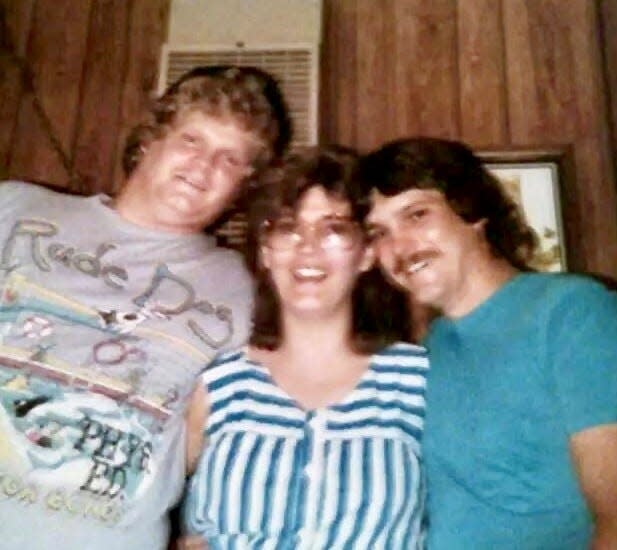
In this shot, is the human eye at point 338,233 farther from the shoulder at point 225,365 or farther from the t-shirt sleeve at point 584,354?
the t-shirt sleeve at point 584,354

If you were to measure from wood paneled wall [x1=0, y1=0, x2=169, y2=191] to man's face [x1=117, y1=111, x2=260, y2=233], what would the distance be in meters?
0.32

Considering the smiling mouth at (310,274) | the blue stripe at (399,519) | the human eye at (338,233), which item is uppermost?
the human eye at (338,233)

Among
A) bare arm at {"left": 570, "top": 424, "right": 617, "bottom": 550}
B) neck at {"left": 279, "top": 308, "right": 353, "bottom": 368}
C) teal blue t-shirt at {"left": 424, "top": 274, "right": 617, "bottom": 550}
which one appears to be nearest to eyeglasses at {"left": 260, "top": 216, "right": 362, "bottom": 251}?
neck at {"left": 279, "top": 308, "right": 353, "bottom": 368}

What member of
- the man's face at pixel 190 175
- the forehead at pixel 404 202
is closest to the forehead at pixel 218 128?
the man's face at pixel 190 175

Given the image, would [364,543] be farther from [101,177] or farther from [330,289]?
[101,177]

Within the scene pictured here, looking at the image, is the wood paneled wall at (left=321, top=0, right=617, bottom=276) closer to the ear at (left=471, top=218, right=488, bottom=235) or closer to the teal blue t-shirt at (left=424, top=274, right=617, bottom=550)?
the ear at (left=471, top=218, right=488, bottom=235)

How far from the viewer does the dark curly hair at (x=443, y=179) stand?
127 centimetres

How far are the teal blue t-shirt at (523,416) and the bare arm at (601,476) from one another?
15 millimetres

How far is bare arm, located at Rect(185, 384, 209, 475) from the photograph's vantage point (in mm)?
1249

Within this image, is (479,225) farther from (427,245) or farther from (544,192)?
(544,192)

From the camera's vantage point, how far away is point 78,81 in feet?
5.77

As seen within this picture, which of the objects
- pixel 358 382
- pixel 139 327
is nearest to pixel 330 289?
pixel 358 382

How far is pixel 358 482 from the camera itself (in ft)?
A: 3.59

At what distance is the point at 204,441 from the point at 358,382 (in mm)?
238
